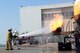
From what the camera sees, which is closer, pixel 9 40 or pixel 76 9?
pixel 76 9

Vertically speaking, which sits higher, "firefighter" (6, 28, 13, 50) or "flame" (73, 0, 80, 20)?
"flame" (73, 0, 80, 20)

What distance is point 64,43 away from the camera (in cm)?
2362

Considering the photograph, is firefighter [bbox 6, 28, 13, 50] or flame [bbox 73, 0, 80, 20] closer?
flame [bbox 73, 0, 80, 20]

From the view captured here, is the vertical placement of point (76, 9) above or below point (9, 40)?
above

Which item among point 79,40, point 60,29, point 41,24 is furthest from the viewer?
point 41,24

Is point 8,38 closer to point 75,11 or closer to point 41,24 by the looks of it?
point 75,11

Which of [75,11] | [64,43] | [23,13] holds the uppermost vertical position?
[23,13]

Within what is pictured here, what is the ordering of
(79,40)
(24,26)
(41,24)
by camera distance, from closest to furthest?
(79,40) → (41,24) → (24,26)

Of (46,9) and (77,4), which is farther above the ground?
(46,9)

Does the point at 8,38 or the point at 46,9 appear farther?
the point at 46,9

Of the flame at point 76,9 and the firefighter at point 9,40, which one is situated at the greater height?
the flame at point 76,9

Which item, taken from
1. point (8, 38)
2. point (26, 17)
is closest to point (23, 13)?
point (26, 17)

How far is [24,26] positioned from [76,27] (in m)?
71.4

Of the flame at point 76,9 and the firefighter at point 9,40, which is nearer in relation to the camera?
the flame at point 76,9
